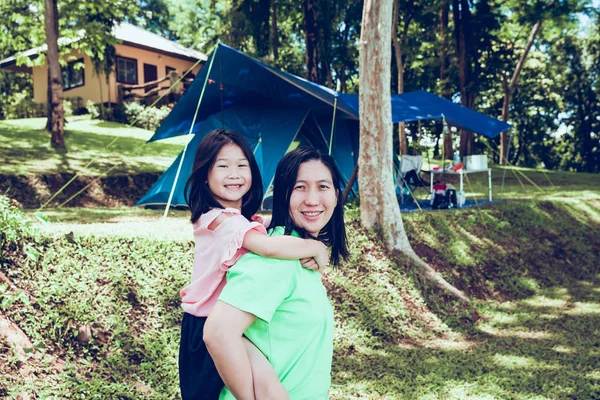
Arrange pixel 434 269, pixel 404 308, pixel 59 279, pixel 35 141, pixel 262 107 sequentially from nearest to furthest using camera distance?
1. pixel 59 279
2. pixel 404 308
3. pixel 434 269
4. pixel 262 107
5. pixel 35 141

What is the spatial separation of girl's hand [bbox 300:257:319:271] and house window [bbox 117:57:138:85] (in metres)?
22.2

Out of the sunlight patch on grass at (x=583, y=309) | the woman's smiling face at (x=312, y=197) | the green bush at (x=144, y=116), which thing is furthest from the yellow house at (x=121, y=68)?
the woman's smiling face at (x=312, y=197)

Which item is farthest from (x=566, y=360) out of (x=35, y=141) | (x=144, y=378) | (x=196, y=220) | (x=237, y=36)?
(x=237, y=36)

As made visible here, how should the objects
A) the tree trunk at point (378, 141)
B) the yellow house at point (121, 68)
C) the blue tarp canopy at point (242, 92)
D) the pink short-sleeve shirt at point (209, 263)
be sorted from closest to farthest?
the pink short-sleeve shirt at point (209, 263), the tree trunk at point (378, 141), the blue tarp canopy at point (242, 92), the yellow house at point (121, 68)

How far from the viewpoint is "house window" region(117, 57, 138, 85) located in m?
22.1

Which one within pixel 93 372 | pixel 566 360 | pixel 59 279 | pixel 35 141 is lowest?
pixel 566 360

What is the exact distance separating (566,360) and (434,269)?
213cm

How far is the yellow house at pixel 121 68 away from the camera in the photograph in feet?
70.0

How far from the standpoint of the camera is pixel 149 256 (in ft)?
16.3

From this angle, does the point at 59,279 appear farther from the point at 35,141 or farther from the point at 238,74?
the point at 35,141

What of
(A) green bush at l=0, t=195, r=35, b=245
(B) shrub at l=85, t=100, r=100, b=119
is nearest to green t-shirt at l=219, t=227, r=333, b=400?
(A) green bush at l=0, t=195, r=35, b=245

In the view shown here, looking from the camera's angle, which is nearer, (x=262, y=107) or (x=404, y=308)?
(x=404, y=308)

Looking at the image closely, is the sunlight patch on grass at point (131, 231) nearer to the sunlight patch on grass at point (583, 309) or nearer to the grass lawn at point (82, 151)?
the sunlight patch on grass at point (583, 309)

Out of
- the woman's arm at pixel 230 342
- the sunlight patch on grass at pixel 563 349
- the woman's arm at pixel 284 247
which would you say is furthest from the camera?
the sunlight patch on grass at pixel 563 349
